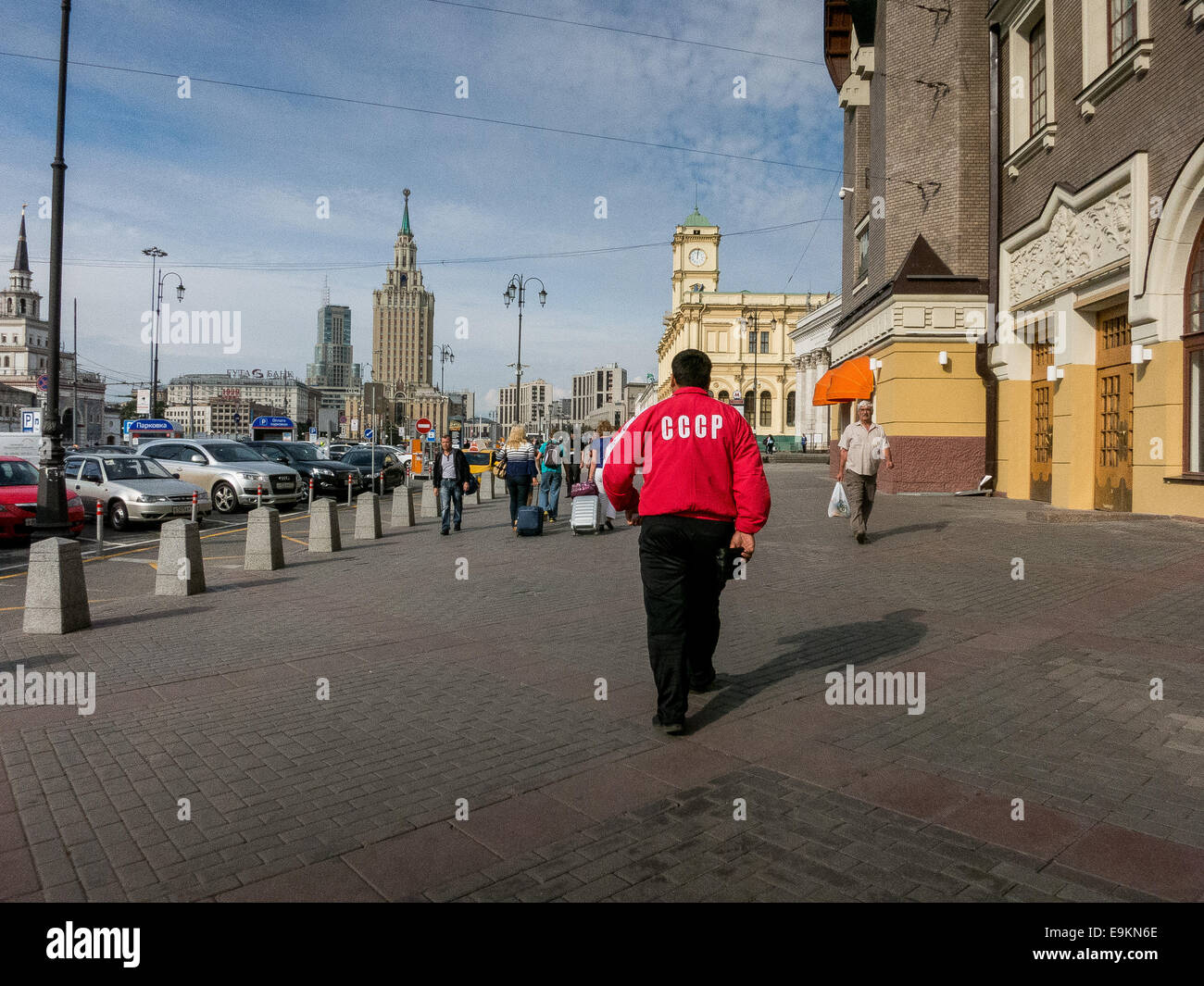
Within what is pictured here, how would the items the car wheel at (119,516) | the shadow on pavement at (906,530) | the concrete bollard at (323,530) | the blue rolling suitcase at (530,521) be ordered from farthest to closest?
1. the car wheel at (119,516)
2. the blue rolling suitcase at (530,521)
3. the concrete bollard at (323,530)
4. the shadow on pavement at (906,530)

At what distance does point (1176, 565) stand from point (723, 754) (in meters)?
7.40

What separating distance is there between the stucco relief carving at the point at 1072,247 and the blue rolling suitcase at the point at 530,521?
10304mm

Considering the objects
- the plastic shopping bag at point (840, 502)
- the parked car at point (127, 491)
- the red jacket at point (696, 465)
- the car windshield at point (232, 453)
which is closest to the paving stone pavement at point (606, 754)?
the red jacket at point (696, 465)

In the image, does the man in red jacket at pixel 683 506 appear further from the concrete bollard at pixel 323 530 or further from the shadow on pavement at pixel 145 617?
the concrete bollard at pixel 323 530

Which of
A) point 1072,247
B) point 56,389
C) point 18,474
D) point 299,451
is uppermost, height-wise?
point 1072,247

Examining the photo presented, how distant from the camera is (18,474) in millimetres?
16531

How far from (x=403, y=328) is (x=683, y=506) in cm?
11494

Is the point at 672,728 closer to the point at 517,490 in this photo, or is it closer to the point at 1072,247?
the point at 517,490

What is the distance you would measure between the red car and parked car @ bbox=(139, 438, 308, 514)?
502cm

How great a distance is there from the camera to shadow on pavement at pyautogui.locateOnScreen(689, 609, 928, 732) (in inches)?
212

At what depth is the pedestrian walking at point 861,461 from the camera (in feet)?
38.9

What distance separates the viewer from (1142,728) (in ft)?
15.5

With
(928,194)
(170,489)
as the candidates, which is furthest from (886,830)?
(928,194)

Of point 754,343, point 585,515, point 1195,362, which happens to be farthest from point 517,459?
point 754,343
